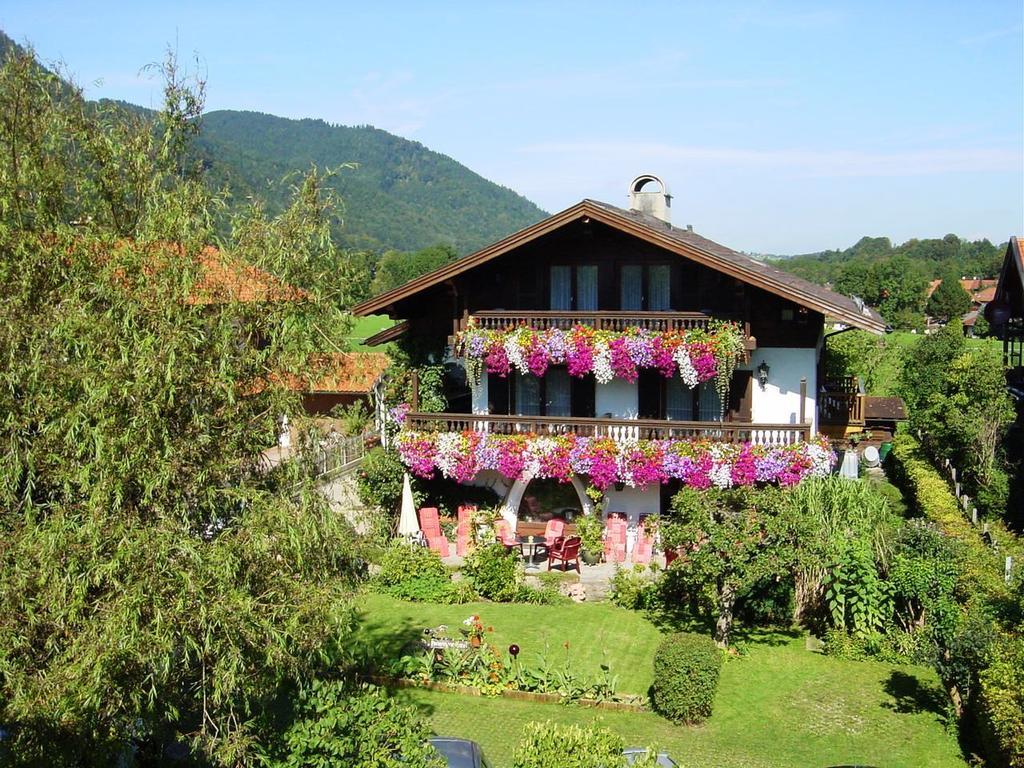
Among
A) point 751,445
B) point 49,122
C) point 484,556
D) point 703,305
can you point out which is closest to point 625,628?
point 484,556

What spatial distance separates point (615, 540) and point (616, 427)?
2.66m

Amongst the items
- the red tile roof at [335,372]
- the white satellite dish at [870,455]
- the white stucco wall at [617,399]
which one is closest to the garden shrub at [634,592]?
the white stucco wall at [617,399]

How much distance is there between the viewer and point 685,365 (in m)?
22.5

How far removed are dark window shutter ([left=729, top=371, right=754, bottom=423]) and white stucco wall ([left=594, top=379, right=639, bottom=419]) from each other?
2.33 metres

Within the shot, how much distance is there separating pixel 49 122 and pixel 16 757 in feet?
20.5

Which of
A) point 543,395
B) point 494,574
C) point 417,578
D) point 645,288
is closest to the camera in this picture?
point 494,574

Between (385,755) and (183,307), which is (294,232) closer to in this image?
(183,307)

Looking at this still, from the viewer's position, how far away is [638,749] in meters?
11.9

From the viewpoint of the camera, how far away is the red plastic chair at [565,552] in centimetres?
2180

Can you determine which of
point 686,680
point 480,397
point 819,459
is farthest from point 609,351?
point 686,680

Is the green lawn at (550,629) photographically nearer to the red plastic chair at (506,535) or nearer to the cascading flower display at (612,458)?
the red plastic chair at (506,535)

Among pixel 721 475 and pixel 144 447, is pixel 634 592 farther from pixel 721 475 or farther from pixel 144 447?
pixel 144 447

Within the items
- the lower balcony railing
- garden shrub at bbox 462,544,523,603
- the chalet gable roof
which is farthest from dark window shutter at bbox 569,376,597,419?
garden shrub at bbox 462,544,523,603

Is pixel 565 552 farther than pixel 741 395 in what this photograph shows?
No
